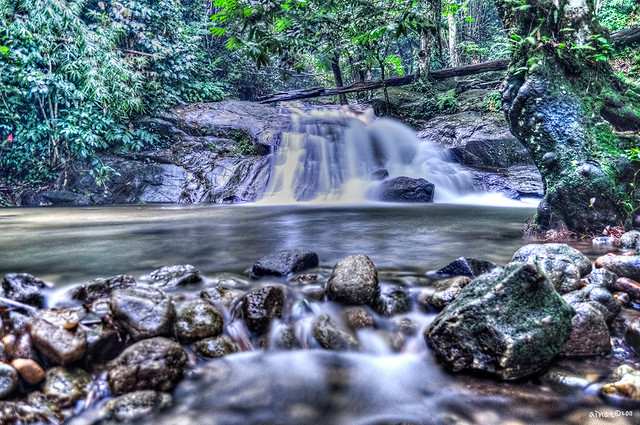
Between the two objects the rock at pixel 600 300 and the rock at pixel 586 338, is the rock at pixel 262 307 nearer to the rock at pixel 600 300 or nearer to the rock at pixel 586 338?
the rock at pixel 586 338

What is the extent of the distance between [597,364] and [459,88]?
1454cm

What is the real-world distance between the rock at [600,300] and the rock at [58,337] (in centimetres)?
322

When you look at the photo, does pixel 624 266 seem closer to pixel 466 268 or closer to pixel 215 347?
pixel 466 268

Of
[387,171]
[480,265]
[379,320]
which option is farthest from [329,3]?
[387,171]

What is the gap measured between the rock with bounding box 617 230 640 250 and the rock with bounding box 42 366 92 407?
530cm

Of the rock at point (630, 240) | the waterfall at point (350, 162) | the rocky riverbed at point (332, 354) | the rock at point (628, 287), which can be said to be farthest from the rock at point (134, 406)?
the waterfall at point (350, 162)

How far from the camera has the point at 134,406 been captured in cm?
204

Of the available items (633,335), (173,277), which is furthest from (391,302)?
(173,277)

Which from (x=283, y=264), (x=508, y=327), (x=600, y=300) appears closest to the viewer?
(x=508, y=327)

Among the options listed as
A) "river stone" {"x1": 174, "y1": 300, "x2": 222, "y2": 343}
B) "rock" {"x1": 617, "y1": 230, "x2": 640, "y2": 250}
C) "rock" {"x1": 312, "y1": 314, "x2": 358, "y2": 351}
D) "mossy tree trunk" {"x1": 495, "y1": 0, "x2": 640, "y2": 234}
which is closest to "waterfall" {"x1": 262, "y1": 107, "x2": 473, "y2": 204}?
"mossy tree trunk" {"x1": 495, "y1": 0, "x2": 640, "y2": 234}

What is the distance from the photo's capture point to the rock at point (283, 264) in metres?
3.71

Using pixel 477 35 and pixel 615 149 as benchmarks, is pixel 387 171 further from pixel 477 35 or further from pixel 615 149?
pixel 477 35

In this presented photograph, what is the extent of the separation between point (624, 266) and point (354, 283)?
2.34m

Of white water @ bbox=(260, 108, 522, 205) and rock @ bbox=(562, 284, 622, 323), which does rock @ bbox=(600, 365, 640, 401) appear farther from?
white water @ bbox=(260, 108, 522, 205)
